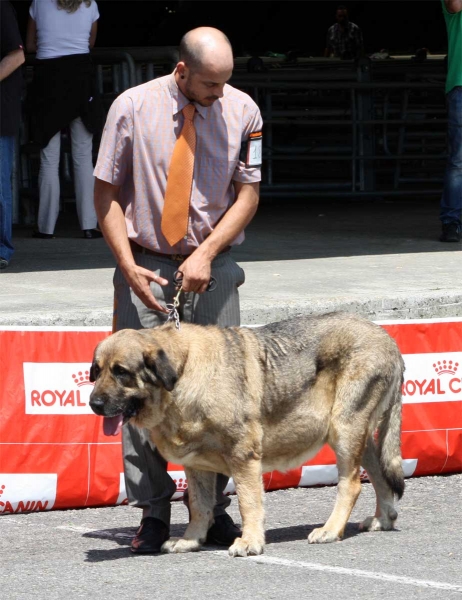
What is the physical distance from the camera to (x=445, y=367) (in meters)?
7.10

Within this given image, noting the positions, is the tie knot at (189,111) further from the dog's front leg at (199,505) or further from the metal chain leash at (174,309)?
the dog's front leg at (199,505)

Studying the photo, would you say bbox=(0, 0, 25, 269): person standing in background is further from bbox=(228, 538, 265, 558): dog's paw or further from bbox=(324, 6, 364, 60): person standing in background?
bbox=(324, 6, 364, 60): person standing in background

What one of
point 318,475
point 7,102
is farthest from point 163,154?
point 7,102

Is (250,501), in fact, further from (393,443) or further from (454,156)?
(454,156)

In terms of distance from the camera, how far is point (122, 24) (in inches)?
875

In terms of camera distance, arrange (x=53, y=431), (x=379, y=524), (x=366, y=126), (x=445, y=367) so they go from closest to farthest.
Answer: (x=379, y=524)
(x=53, y=431)
(x=445, y=367)
(x=366, y=126)

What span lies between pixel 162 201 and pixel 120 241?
0.84 ft

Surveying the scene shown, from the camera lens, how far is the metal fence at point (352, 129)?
15.3m

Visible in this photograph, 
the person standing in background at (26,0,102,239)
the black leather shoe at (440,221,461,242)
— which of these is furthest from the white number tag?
the black leather shoe at (440,221,461,242)

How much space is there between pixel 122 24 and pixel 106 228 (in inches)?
688

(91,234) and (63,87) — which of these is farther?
(91,234)

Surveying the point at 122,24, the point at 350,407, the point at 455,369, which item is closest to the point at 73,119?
the point at 455,369

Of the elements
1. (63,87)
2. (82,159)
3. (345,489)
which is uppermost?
(63,87)

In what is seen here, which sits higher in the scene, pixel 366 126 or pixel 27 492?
pixel 366 126
